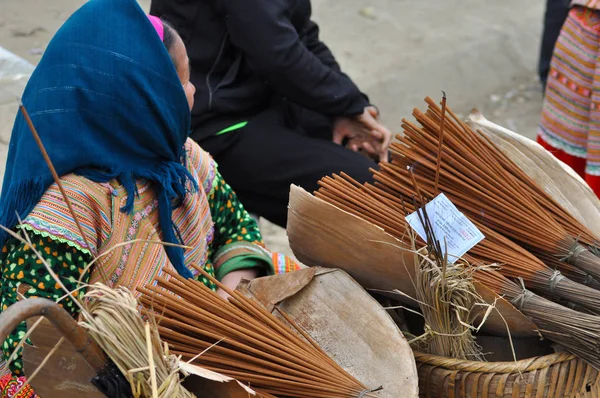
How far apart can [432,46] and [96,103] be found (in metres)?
4.36

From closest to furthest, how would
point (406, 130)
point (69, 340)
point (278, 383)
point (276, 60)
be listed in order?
point (69, 340)
point (278, 383)
point (406, 130)
point (276, 60)

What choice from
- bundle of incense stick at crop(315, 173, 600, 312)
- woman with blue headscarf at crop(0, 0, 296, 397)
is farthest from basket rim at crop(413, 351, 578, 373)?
woman with blue headscarf at crop(0, 0, 296, 397)

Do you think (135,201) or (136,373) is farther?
(135,201)

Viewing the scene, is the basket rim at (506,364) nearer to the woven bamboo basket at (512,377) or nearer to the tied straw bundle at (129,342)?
the woven bamboo basket at (512,377)

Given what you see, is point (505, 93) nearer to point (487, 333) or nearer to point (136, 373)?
point (487, 333)

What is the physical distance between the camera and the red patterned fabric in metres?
1.45

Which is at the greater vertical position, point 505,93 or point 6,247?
point 6,247

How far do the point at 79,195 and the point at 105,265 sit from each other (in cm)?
15

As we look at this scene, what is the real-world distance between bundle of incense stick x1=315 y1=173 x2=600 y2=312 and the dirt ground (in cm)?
332

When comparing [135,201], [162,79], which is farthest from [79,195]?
[162,79]

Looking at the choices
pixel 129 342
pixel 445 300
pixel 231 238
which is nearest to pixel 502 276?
pixel 445 300

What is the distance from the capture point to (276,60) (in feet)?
7.26

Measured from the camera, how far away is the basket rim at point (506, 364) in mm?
1232

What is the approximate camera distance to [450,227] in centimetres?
132
